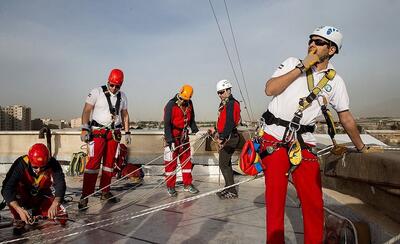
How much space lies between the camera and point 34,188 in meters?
4.15

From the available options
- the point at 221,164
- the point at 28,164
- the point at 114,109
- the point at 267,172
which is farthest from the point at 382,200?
the point at 114,109

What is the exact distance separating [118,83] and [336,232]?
3798mm

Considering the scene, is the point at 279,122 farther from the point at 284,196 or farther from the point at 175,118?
the point at 175,118

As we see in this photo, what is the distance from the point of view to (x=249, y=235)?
3.93 m

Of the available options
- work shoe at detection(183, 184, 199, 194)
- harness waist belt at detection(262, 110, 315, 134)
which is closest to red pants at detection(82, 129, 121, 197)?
work shoe at detection(183, 184, 199, 194)

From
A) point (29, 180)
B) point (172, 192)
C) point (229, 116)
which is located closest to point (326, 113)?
point (229, 116)

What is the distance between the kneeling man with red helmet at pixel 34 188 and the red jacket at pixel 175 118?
2.30 meters

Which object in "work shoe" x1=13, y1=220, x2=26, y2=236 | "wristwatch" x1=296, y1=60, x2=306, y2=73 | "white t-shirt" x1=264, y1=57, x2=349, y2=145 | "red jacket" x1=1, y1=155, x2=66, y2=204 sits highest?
"wristwatch" x1=296, y1=60, x2=306, y2=73

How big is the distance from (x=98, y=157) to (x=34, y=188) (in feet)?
4.59

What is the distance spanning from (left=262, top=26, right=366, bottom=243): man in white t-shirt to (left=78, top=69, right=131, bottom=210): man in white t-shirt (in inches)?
125

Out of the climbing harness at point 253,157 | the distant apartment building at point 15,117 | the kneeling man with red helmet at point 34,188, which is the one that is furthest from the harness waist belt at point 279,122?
the distant apartment building at point 15,117

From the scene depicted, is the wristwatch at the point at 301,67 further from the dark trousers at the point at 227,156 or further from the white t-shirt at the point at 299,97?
the dark trousers at the point at 227,156

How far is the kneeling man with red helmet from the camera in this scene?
381cm

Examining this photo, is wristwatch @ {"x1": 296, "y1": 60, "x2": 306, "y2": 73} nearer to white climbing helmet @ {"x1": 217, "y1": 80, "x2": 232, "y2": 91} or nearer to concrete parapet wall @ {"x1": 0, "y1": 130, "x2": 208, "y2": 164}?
white climbing helmet @ {"x1": 217, "y1": 80, "x2": 232, "y2": 91}
